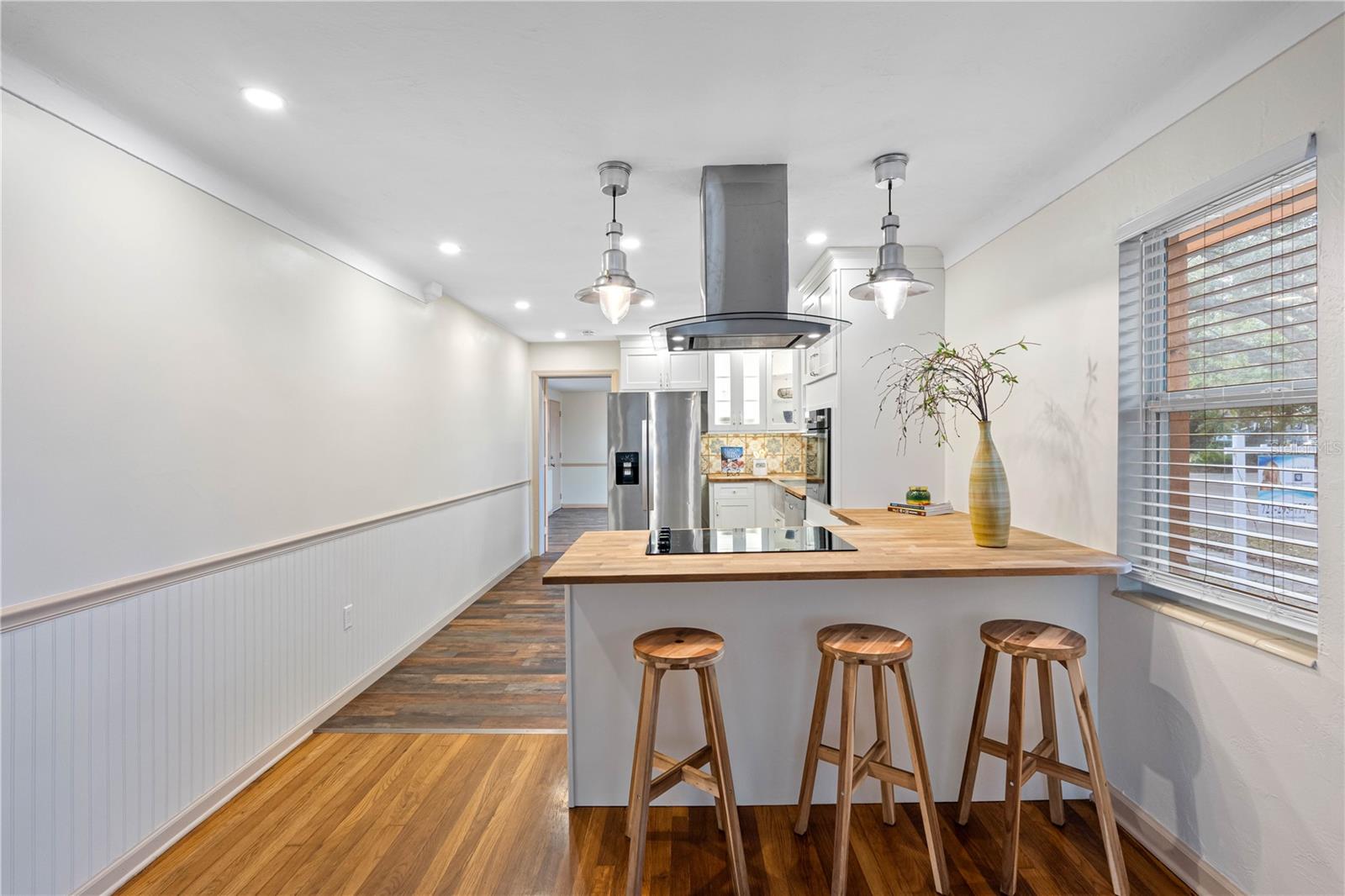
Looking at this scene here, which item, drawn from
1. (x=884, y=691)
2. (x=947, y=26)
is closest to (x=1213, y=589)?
(x=884, y=691)

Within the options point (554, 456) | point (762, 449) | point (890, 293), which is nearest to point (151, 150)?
point (890, 293)

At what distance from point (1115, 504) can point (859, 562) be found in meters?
0.95

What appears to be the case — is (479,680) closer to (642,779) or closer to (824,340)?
(642,779)

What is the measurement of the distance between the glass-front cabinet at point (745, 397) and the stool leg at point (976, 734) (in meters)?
3.76

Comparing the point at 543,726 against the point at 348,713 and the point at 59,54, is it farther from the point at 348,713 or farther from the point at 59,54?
the point at 59,54

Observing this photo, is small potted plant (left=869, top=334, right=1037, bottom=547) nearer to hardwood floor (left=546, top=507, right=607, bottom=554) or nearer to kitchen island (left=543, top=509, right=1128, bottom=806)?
kitchen island (left=543, top=509, right=1128, bottom=806)

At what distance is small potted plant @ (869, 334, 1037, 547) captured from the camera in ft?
7.13

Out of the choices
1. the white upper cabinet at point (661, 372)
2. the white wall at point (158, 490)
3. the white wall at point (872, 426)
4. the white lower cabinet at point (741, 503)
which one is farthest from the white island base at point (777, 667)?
the white upper cabinet at point (661, 372)

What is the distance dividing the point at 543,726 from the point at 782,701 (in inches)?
48.4

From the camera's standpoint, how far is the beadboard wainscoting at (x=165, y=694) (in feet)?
5.13

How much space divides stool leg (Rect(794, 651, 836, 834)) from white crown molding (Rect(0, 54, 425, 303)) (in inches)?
109

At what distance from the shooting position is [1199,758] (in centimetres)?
170

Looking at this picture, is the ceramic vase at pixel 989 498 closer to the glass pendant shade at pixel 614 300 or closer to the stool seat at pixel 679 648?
the stool seat at pixel 679 648

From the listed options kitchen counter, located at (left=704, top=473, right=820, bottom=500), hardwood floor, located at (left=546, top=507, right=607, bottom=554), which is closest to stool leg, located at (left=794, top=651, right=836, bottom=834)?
kitchen counter, located at (left=704, top=473, right=820, bottom=500)
